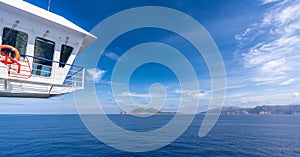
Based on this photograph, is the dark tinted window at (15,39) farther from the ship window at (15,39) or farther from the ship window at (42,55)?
the ship window at (42,55)

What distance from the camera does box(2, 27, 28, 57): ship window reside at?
7.91 meters

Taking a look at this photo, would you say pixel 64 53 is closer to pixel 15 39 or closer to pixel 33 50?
pixel 33 50

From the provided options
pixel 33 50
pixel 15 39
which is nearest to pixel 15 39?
pixel 15 39

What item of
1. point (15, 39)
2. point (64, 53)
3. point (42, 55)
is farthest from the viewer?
point (64, 53)

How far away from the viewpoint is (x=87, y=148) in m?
32.7

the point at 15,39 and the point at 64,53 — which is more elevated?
the point at 15,39

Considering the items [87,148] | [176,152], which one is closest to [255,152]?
[176,152]

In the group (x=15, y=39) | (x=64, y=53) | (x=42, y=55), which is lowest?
(x=42, y=55)

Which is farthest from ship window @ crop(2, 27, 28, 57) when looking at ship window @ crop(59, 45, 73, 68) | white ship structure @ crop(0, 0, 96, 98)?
ship window @ crop(59, 45, 73, 68)

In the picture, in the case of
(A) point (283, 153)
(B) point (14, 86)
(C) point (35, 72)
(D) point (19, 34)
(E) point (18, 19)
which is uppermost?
(E) point (18, 19)

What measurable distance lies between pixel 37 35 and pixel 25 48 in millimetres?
994

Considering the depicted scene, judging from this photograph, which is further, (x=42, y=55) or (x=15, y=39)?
(x=42, y=55)

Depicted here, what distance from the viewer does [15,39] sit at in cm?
823

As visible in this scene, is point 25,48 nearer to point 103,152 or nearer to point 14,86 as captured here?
point 14,86
